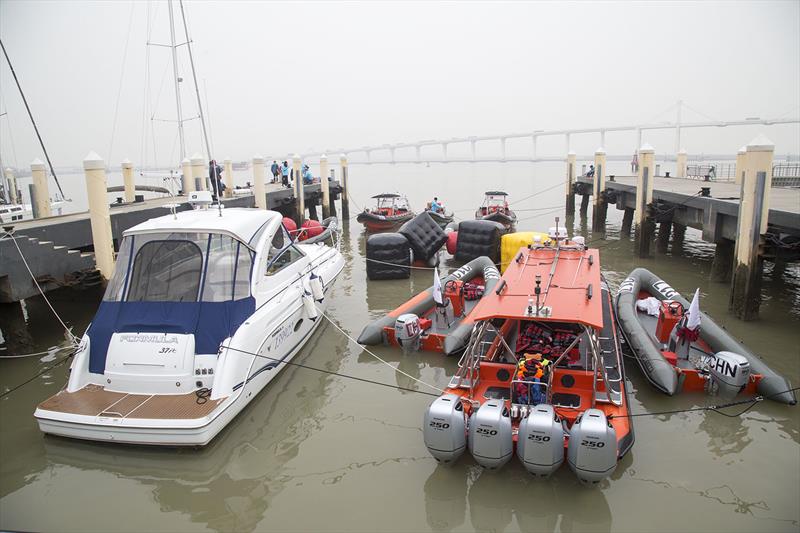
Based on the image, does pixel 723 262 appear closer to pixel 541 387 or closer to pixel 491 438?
pixel 541 387

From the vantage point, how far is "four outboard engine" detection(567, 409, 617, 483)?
17.7 ft

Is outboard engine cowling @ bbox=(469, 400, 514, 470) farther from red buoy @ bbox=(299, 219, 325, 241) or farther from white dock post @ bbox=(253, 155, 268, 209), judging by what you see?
white dock post @ bbox=(253, 155, 268, 209)

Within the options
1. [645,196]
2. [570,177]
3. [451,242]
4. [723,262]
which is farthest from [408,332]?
[570,177]

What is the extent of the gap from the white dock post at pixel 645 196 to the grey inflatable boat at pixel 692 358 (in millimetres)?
8321

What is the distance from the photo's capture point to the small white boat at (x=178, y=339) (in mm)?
6570

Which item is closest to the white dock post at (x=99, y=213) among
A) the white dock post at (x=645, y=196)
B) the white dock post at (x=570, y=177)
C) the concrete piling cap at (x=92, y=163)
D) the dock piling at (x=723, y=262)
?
the concrete piling cap at (x=92, y=163)

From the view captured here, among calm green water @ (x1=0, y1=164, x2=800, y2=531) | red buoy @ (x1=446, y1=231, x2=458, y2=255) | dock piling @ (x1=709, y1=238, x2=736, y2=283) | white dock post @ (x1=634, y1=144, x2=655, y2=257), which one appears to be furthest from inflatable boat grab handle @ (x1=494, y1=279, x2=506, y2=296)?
white dock post @ (x1=634, y1=144, x2=655, y2=257)

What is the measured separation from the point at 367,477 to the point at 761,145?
395 inches

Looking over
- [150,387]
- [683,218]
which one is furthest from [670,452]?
[683,218]

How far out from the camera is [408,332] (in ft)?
32.1

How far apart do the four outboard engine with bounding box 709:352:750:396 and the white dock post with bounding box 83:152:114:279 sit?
11.6 meters

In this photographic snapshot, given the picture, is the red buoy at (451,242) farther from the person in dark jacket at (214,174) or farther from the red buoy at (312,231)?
the person in dark jacket at (214,174)

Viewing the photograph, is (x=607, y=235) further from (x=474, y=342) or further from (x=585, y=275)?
(x=474, y=342)

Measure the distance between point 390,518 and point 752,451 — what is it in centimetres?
465
